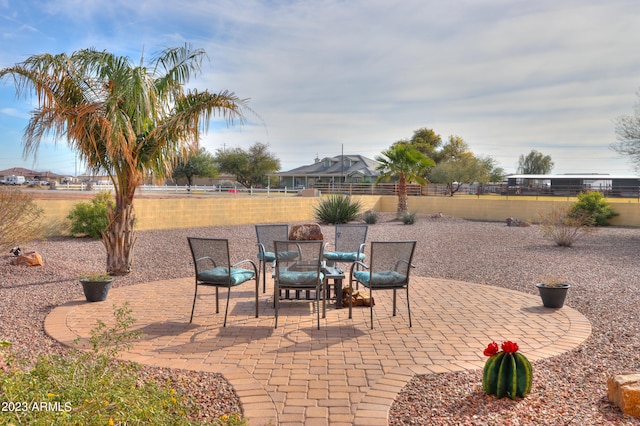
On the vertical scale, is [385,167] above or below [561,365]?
above

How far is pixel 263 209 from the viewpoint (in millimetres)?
22203

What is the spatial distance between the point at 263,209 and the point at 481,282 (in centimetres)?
1428

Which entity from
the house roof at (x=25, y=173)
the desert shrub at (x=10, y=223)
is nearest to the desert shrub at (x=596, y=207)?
the desert shrub at (x=10, y=223)

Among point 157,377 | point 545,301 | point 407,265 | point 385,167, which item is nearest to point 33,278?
point 157,377

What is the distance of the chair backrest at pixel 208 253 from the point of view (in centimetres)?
584

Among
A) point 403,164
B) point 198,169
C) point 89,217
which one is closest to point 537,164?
point 198,169

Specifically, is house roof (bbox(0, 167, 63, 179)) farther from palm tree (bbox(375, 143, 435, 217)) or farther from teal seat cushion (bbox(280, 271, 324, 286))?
teal seat cushion (bbox(280, 271, 324, 286))

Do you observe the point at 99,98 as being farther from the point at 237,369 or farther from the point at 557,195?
the point at 557,195

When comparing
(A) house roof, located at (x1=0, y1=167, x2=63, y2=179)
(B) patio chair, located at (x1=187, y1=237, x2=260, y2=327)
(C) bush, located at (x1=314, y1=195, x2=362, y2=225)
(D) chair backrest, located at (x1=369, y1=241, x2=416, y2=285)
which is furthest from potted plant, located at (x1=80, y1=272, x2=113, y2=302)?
(A) house roof, located at (x1=0, y1=167, x2=63, y2=179)

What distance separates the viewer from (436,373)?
4.50m

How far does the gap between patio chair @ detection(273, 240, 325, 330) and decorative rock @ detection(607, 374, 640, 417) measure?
2.85 metres

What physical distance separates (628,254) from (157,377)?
12413 millimetres

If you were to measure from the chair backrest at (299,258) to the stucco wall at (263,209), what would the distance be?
35.3 ft

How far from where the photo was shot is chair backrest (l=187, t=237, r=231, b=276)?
5837 mm
